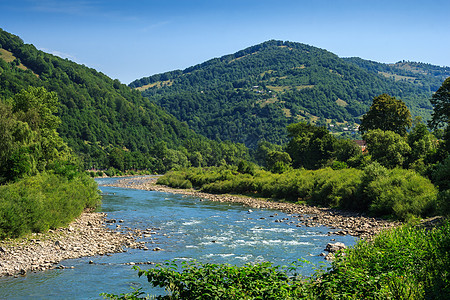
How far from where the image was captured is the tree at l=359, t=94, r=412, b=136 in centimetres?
6925

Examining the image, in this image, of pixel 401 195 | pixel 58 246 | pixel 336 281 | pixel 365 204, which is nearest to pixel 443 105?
pixel 365 204

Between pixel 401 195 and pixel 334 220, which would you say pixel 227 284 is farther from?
pixel 401 195

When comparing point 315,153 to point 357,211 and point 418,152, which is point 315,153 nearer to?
point 418,152

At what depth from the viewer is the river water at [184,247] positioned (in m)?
19.1

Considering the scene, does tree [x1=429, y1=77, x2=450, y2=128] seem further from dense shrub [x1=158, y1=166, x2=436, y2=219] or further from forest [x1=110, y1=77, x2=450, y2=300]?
dense shrub [x1=158, y1=166, x2=436, y2=219]

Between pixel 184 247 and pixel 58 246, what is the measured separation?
8275 mm

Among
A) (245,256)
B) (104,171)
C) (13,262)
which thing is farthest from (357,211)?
(104,171)

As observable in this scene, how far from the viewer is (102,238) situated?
99.1ft

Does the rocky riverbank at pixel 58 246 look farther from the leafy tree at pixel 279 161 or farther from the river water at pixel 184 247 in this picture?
the leafy tree at pixel 279 161

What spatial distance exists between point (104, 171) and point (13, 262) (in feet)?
444

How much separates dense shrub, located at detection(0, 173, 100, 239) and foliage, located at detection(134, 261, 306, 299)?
678 inches

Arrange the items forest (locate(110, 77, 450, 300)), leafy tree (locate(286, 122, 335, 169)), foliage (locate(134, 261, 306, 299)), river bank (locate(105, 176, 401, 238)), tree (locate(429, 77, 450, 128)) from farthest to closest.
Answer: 1. leafy tree (locate(286, 122, 335, 169))
2. tree (locate(429, 77, 450, 128))
3. river bank (locate(105, 176, 401, 238))
4. forest (locate(110, 77, 450, 300))
5. foliage (locate(134, 261, 306, 299))

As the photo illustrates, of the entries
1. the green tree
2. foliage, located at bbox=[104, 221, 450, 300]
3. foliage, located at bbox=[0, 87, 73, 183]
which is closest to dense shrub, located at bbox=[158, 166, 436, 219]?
the green tree

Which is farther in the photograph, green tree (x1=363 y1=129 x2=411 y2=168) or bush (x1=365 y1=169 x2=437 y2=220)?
green tree (x1=363 y1=129 x2=411 y2=168)
